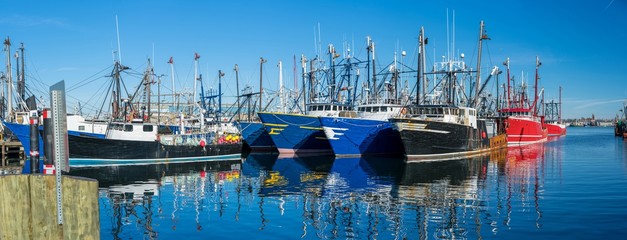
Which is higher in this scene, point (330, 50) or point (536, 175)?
point (330, 50)

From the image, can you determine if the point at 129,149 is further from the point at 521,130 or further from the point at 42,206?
the point at 521,130

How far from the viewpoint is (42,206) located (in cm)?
672

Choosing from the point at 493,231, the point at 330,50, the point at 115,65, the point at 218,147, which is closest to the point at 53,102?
the point at 493,231

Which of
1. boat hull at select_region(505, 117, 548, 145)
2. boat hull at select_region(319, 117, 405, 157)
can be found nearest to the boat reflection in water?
boat hull at select_region(319, 117, 405, 157)

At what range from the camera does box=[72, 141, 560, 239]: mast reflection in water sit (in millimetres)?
13727

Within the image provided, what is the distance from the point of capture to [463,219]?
48.7ft

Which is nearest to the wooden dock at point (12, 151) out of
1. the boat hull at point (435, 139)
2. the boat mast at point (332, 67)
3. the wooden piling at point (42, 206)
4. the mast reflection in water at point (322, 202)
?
the mast reflection in water at point (322, 202)

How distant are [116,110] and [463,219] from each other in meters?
34.4

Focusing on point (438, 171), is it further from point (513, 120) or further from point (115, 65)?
point (513, 120)

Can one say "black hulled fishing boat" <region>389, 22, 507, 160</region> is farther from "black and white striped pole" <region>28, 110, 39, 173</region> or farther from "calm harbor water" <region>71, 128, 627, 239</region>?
"black and white striped pole" <region>28, 110, 39, 173</region>

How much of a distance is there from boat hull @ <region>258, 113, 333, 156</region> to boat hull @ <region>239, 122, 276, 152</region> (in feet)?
23.5

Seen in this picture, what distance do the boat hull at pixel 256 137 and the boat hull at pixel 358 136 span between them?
1276 cm

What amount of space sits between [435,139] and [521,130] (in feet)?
99.0

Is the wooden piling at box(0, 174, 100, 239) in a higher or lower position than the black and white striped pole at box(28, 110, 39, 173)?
lower
